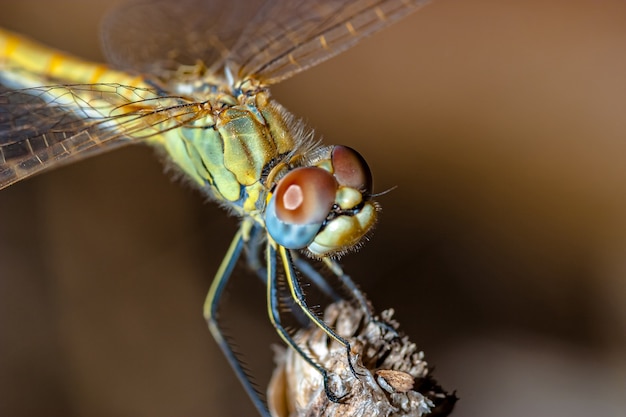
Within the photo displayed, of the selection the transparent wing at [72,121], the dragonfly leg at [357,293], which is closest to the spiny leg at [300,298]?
the dragonfly leg at [357,293]

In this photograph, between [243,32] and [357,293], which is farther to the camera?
[243,32]

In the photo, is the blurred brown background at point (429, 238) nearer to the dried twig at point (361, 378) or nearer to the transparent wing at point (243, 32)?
the transparent wing at point (243, 32)

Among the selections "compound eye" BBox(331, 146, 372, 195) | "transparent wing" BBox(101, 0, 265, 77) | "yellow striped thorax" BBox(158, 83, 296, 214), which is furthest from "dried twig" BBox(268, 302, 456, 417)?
"transparent wing" BBox(101, 0, 265, 77)

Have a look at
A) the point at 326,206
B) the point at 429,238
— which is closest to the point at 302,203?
the point at 326,206

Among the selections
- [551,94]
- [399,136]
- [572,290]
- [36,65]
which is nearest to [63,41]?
[36,65]

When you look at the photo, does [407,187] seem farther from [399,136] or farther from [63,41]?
[63,41]

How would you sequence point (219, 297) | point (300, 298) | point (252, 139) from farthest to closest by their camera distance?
point (219, 297)
point (252, 139)
point (300, 298)

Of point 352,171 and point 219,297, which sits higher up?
point 352,171

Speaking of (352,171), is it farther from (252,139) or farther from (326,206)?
(252,139)

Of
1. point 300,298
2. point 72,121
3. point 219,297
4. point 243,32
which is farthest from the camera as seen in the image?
point 243,32
